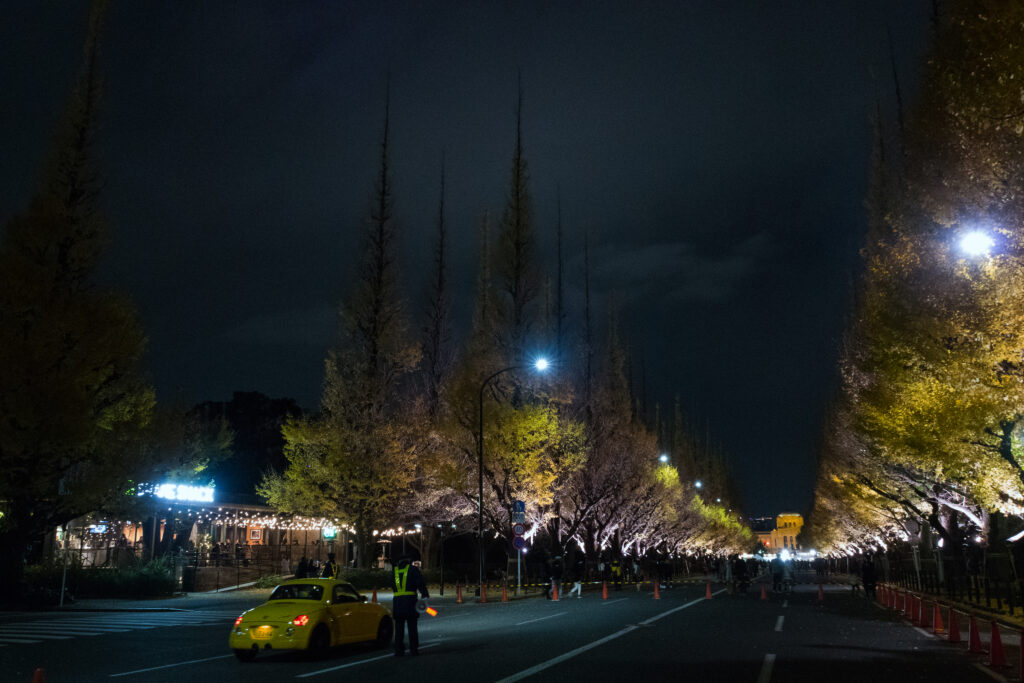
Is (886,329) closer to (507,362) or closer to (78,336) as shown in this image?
(507,362)

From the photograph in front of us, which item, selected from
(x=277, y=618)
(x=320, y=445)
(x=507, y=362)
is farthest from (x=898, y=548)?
(x=277, y=618)

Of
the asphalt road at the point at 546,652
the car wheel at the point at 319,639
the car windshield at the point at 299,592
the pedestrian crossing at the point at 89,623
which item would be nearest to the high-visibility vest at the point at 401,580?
the asphalt road at the point at 546,652

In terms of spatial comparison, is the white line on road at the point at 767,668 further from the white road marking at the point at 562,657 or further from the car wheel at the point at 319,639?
the car wheel at the point at 319,639

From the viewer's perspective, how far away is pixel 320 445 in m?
40.1

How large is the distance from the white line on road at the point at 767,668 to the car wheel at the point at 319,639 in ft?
23.6

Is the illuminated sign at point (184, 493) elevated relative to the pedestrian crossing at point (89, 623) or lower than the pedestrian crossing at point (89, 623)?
elevated

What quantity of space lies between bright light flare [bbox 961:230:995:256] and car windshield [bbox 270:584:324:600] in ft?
42.4

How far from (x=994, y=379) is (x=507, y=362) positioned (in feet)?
85.7

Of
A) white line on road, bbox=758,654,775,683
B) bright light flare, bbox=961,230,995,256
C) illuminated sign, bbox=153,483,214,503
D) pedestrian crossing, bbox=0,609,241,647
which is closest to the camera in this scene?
white line on road, bbox=758,654,775,683

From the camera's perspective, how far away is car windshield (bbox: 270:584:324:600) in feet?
46.5

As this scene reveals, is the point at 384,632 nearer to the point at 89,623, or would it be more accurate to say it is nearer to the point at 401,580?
the point at 401,580

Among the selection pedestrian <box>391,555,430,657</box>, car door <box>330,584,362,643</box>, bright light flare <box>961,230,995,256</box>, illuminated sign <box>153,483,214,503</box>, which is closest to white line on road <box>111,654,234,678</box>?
car door <box>330,584,362,643</box>

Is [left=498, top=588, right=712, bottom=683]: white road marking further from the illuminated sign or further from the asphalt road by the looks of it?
the illuminated sign

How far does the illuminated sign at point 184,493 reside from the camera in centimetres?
4197
